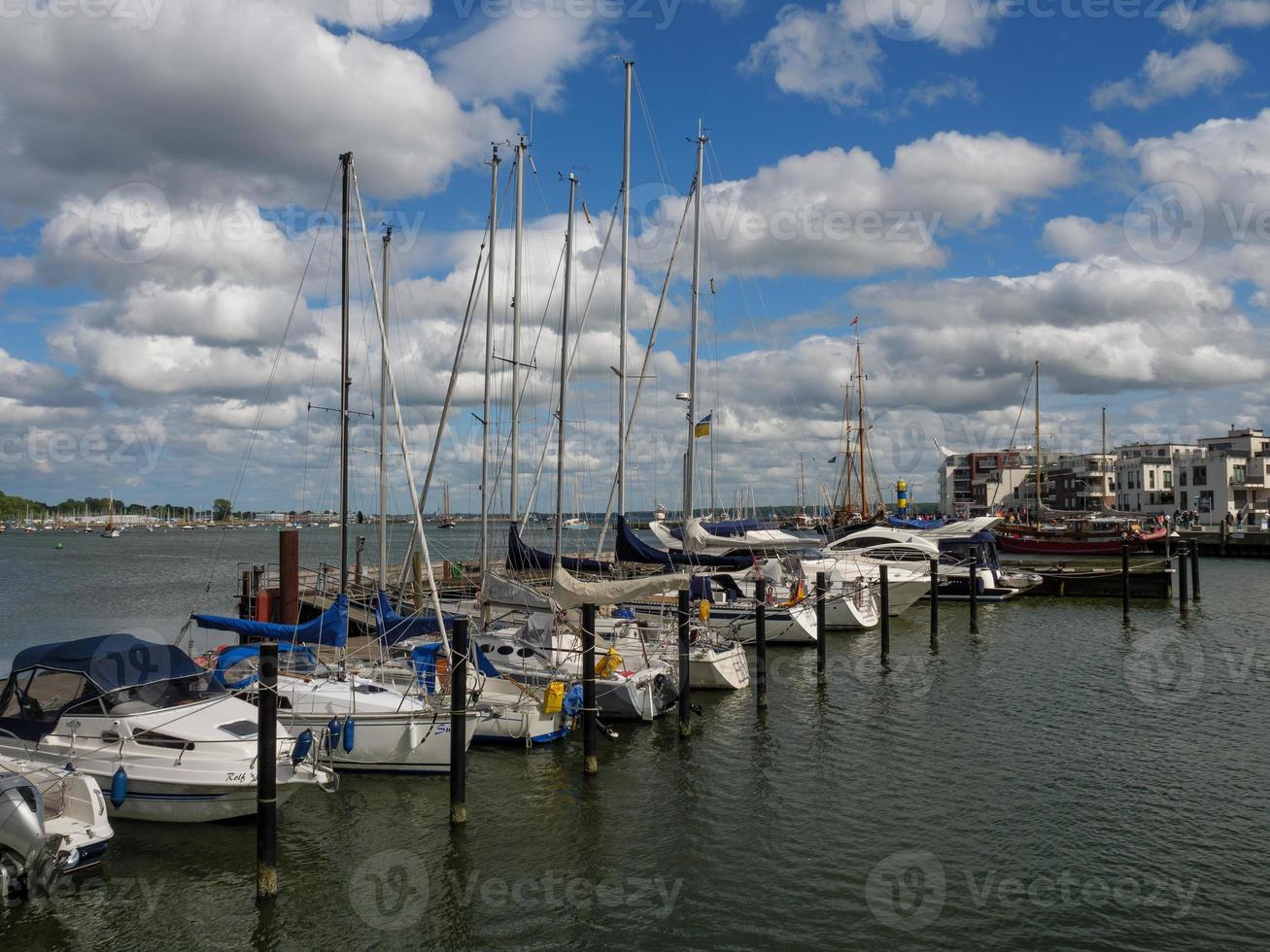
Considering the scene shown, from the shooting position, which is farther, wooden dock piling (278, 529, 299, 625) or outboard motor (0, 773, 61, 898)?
wooden dock piling (278, 529, 299, 625)

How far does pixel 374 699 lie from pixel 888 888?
1137 centimetres

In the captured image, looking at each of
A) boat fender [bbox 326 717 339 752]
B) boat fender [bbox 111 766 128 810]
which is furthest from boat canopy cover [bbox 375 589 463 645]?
boat fender [bbox 111 766 128 810]

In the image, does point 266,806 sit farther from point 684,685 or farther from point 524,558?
point 524,558

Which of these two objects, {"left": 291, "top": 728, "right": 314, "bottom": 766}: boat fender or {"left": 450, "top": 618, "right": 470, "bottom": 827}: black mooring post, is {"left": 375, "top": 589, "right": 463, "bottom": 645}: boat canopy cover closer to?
{"left": 450, "top": 618, "right": 470, "bottom": 827}: black mooring post

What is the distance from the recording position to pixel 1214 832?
640 inches

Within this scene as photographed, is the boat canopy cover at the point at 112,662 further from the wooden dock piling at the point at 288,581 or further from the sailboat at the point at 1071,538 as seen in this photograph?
the sailboat at the point at 1071,538

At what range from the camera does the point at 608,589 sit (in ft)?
82.4

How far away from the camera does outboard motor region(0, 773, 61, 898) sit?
523 inches

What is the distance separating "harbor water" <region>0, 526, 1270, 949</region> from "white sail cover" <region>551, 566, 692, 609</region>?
3.59 meters

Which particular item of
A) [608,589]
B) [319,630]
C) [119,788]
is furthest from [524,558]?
[119,788]

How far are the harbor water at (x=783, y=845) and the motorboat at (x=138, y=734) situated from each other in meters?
0.79

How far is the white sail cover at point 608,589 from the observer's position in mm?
24875

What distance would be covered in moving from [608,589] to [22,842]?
1452cm

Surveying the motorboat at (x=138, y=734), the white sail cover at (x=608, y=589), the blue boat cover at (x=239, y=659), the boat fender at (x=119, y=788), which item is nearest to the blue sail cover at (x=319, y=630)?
the blue boat cover at (x=239, y=659)
